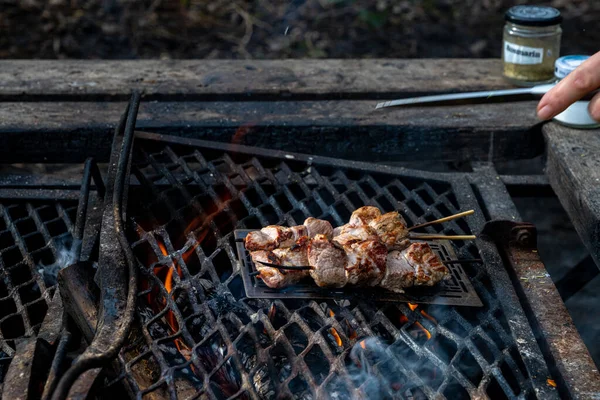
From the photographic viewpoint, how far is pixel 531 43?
3.34 meters

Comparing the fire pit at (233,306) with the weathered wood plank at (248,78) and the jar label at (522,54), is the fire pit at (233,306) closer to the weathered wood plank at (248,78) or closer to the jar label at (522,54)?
the weathered wood plank at (248,78)

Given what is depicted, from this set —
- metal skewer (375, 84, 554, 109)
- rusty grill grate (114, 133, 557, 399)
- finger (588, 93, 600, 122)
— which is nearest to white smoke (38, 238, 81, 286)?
rusty grill grate (114, 133, 557, 399)

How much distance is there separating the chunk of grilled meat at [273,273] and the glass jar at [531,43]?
1.86 metres

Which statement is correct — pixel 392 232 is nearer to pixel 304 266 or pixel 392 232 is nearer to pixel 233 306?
pixel 304 266

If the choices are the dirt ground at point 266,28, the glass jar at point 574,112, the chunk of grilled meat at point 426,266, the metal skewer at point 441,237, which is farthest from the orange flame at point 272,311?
the dirt ground at point 266,28

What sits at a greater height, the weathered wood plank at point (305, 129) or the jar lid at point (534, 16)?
the jar lid at point (534, 16)

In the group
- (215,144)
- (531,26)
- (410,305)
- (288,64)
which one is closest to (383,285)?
(410,305)

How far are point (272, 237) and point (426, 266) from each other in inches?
21.5

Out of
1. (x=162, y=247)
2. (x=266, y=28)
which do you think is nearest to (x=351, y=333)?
(x=162, y=247)

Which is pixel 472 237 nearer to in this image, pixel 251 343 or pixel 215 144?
pixel 251 343

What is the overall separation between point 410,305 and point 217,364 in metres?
0.70

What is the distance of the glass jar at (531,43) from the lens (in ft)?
10.7

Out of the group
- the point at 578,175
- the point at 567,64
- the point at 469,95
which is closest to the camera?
the point at 578,175

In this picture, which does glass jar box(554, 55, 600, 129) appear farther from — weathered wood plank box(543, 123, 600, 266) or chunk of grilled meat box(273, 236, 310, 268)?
chunk of grilled meat box(273, 236, 310, 268)
